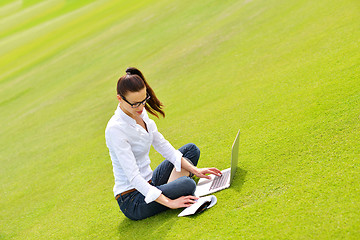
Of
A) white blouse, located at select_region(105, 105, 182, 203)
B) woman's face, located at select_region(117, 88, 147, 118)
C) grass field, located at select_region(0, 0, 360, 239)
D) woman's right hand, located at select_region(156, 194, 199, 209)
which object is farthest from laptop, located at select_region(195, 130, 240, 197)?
woman's face, located at select_region(117, 88, 147, 118)

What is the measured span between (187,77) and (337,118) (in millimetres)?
4481

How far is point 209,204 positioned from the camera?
3.26 metres

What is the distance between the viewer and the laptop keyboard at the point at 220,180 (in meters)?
3.51

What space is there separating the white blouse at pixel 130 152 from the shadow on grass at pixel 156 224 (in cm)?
26

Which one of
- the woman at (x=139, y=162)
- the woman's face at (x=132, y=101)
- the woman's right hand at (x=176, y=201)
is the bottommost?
the woman's right hand at (x=176, y=201)

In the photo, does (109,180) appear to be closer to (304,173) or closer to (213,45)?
(304,173)

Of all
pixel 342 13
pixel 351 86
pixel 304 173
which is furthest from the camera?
pixel 342 13

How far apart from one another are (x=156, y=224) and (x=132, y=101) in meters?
1.14

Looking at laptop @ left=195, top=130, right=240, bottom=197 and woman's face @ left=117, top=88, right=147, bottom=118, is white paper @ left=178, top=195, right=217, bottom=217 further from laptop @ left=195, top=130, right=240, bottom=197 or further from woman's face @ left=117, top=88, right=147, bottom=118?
woman's face @ left=117, top=88, right=147, bottom=118

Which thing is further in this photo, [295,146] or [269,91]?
[269,91]

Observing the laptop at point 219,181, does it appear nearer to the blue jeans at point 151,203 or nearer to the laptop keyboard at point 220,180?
the laptop keyboard at point 220,180

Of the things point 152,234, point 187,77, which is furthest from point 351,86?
point 187,77

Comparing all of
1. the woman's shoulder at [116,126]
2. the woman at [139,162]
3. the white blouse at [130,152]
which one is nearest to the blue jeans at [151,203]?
the woman at [139,162]

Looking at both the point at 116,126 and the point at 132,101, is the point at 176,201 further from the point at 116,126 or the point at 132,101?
the point at 132,101
